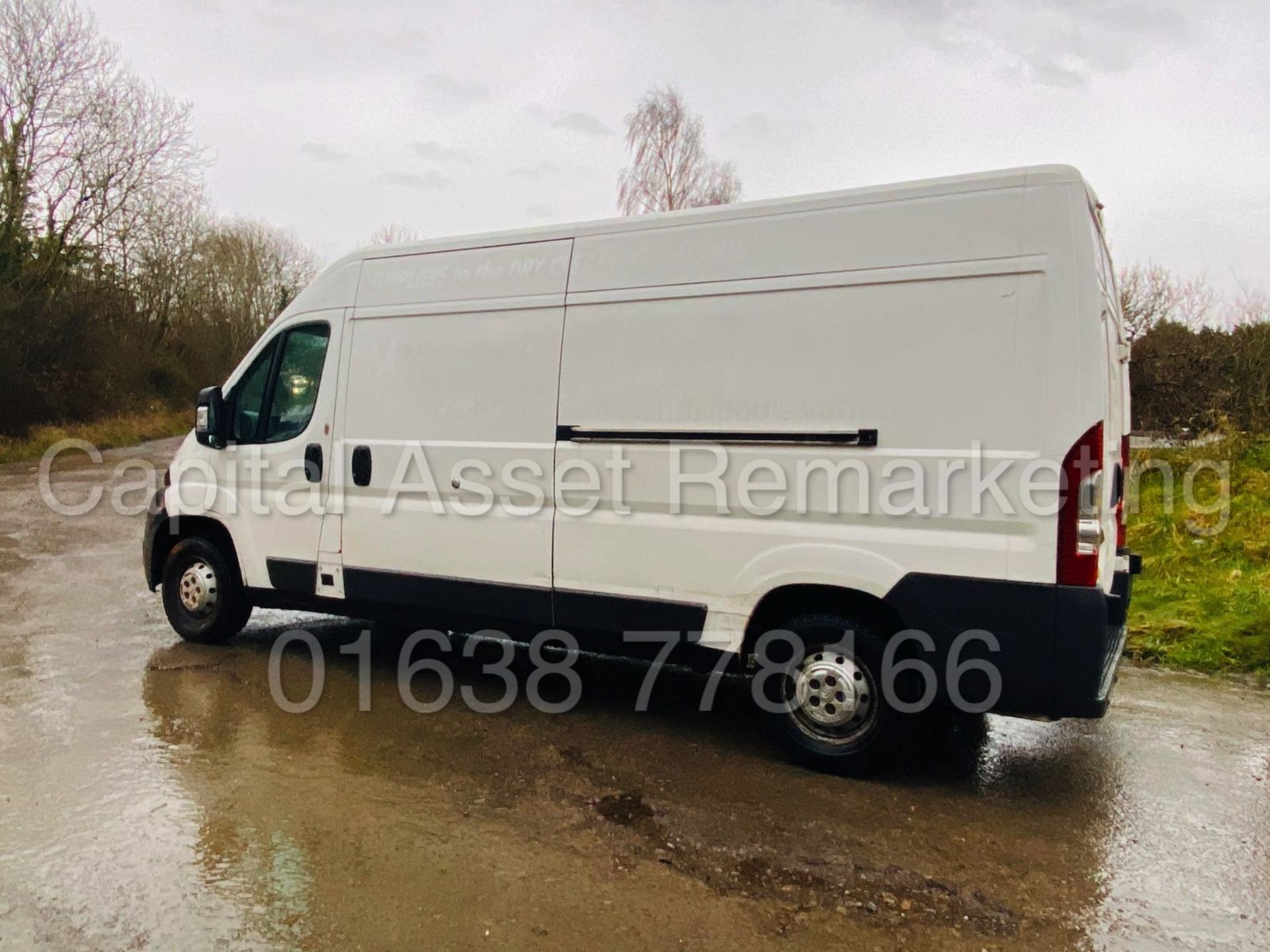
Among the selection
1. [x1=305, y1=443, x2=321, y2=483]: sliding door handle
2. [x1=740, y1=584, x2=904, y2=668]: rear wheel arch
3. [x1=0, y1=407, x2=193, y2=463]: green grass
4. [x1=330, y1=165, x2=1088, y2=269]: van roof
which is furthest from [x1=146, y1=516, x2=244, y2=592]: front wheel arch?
[x1=0, y1=407, x2=193, y2=463]: green grass

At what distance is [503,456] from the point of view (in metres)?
4.92

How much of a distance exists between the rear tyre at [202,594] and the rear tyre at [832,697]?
3695mm

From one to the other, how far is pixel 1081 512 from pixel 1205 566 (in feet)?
17.4

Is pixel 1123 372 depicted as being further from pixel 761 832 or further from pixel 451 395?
pixel 451 395

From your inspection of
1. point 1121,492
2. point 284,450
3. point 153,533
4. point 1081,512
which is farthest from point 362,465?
point 1121,492

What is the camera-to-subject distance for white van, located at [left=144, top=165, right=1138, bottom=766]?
3762mm

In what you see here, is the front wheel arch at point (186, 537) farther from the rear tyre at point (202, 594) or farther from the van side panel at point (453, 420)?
the van side panel at point (453, 420)

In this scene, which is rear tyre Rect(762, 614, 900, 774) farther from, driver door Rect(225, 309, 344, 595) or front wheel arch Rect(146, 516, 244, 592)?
front wheel arch Rect(146, 516, 244, 592)

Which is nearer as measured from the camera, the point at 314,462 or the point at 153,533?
the point at 314,462

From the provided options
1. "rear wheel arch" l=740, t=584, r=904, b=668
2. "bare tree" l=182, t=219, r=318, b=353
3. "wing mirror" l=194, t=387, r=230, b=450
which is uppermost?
"bare tree" l=182, t=219, r=318, b=353

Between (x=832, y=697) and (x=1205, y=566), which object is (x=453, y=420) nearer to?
(x=832, y=697)

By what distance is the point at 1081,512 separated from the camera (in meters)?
3.66

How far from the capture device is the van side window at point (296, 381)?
562cm

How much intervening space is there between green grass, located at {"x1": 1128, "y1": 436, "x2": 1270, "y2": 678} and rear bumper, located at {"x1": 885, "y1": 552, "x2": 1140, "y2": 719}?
114 inches
